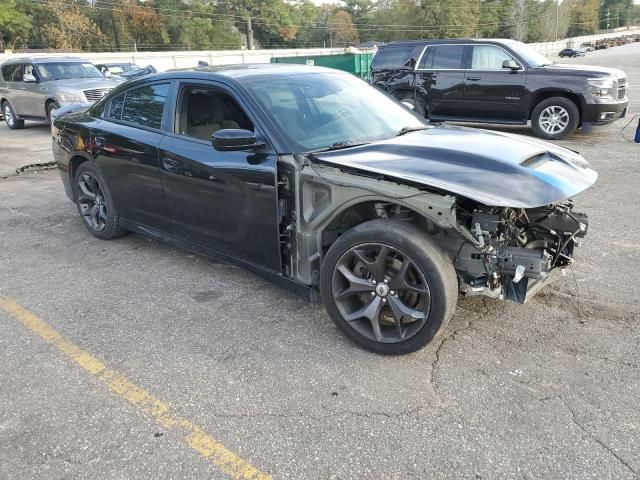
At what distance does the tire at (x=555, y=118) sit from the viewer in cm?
960

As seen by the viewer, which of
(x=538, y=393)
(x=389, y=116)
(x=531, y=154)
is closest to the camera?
(x=538, y=393)

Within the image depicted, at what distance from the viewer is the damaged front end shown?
285cm

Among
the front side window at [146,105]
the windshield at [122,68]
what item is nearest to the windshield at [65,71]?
the windshield at [122,68]

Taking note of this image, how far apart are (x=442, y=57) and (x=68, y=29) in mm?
71230

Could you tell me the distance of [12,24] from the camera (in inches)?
2717

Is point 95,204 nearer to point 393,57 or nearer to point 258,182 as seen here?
point 258,182

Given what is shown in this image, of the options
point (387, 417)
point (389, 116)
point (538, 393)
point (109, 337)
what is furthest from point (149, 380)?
point (389, 116)

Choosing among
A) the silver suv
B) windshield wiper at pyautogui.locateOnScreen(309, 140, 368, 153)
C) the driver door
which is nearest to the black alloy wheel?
the driver door

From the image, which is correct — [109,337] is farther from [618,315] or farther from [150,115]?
[618,315]

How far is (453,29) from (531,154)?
106254 millimetres

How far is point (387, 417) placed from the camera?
102 inches

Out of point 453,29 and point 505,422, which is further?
point 453,29

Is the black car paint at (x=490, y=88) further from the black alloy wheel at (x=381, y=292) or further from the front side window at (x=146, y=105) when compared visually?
the black alloy wheel at (x=381, y=292)

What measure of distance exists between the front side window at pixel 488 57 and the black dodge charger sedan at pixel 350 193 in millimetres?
6834
